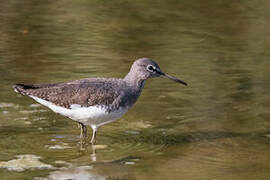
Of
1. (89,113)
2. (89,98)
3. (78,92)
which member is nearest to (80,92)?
(78,92)

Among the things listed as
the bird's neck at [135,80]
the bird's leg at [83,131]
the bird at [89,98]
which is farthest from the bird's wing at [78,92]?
the bird's leg at [83,131]

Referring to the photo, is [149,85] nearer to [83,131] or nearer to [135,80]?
[135,80]

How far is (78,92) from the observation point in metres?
8.93

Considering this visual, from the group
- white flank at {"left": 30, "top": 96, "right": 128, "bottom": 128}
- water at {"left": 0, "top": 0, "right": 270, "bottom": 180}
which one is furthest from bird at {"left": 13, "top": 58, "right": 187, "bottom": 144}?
water at {"left": 0, "top": 0, "right": 270, "bottom": 180}

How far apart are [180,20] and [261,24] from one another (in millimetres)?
2076

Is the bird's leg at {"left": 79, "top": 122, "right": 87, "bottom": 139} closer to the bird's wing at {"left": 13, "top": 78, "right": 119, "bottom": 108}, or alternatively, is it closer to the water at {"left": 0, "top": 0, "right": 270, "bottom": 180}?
the water at {"left": 0, "top": 0, "right": 270, "bottom": 180}

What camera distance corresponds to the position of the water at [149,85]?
849cm

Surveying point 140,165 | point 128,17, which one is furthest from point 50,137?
point 128,17

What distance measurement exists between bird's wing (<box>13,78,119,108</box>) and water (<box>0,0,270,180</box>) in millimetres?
677

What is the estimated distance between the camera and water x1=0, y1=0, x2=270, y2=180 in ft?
27.9

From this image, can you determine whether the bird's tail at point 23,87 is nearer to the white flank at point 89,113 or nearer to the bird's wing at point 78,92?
the bird's wing at point 78,92

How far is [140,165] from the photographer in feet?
27.5

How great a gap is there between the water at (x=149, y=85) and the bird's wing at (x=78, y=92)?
0.68 m

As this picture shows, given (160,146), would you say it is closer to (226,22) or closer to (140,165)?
(140,165)
